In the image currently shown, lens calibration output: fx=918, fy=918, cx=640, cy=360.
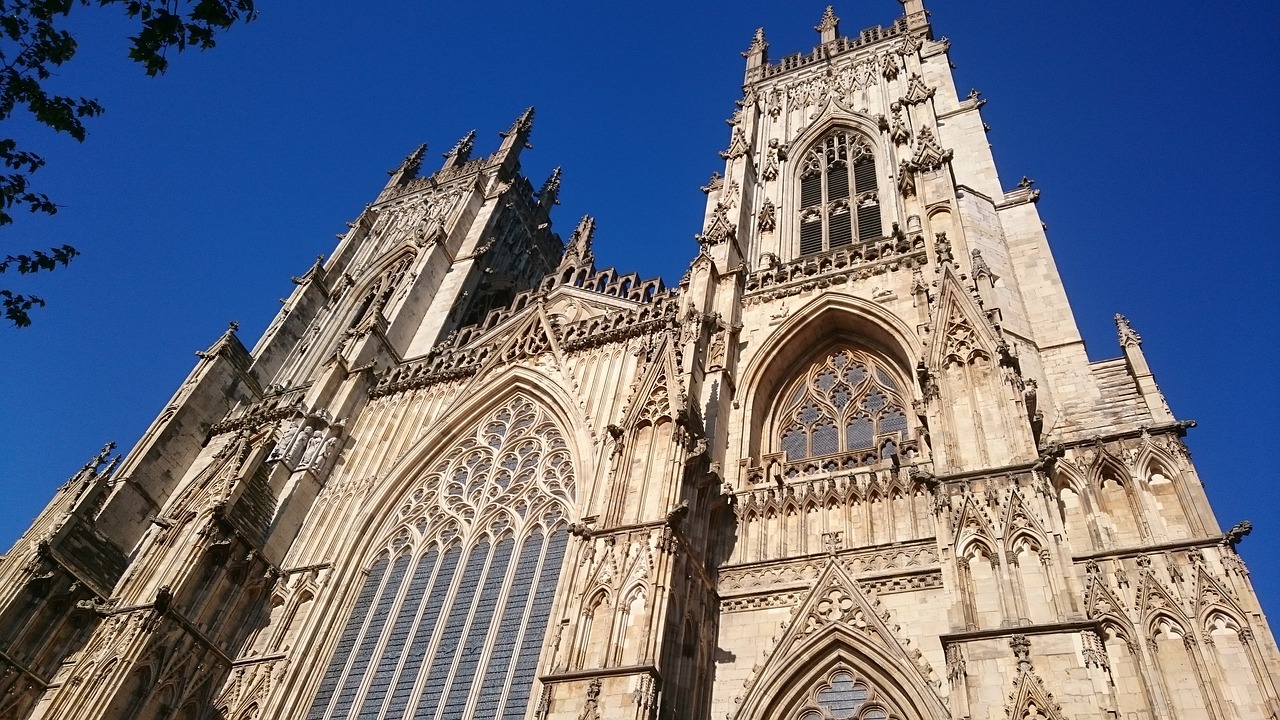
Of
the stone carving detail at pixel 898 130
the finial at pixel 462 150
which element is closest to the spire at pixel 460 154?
the finial at pixel 462 150

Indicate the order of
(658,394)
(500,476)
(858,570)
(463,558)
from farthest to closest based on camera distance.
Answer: (500,476) < (463,558) < (658,394) < (858,570)

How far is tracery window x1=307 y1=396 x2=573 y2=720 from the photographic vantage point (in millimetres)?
13578

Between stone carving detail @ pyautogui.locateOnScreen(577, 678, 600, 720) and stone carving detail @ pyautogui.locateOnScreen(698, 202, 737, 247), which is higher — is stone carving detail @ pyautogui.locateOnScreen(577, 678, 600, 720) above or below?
below

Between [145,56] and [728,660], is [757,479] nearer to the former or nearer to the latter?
[728,660]

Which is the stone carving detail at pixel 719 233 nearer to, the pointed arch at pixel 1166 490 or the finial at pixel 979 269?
the finial at pixel 979 269

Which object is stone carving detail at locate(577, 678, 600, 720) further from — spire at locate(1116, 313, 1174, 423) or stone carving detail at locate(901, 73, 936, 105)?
stone carving detail at locate(901, 73, 936, 105)

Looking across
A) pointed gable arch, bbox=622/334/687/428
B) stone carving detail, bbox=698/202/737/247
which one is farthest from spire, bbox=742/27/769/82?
pointed gable arch, bbox=622/334/687/428

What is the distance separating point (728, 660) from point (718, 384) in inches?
195

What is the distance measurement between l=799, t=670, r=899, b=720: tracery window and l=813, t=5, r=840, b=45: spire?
2251 centimetres

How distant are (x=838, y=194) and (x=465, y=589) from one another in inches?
503

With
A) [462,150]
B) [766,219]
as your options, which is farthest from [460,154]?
[766,219]

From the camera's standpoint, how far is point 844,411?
608 inches

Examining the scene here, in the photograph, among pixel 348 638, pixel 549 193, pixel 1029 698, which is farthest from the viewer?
pixel 549 193

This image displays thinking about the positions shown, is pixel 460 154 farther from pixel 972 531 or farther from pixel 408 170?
pixel 972 531
